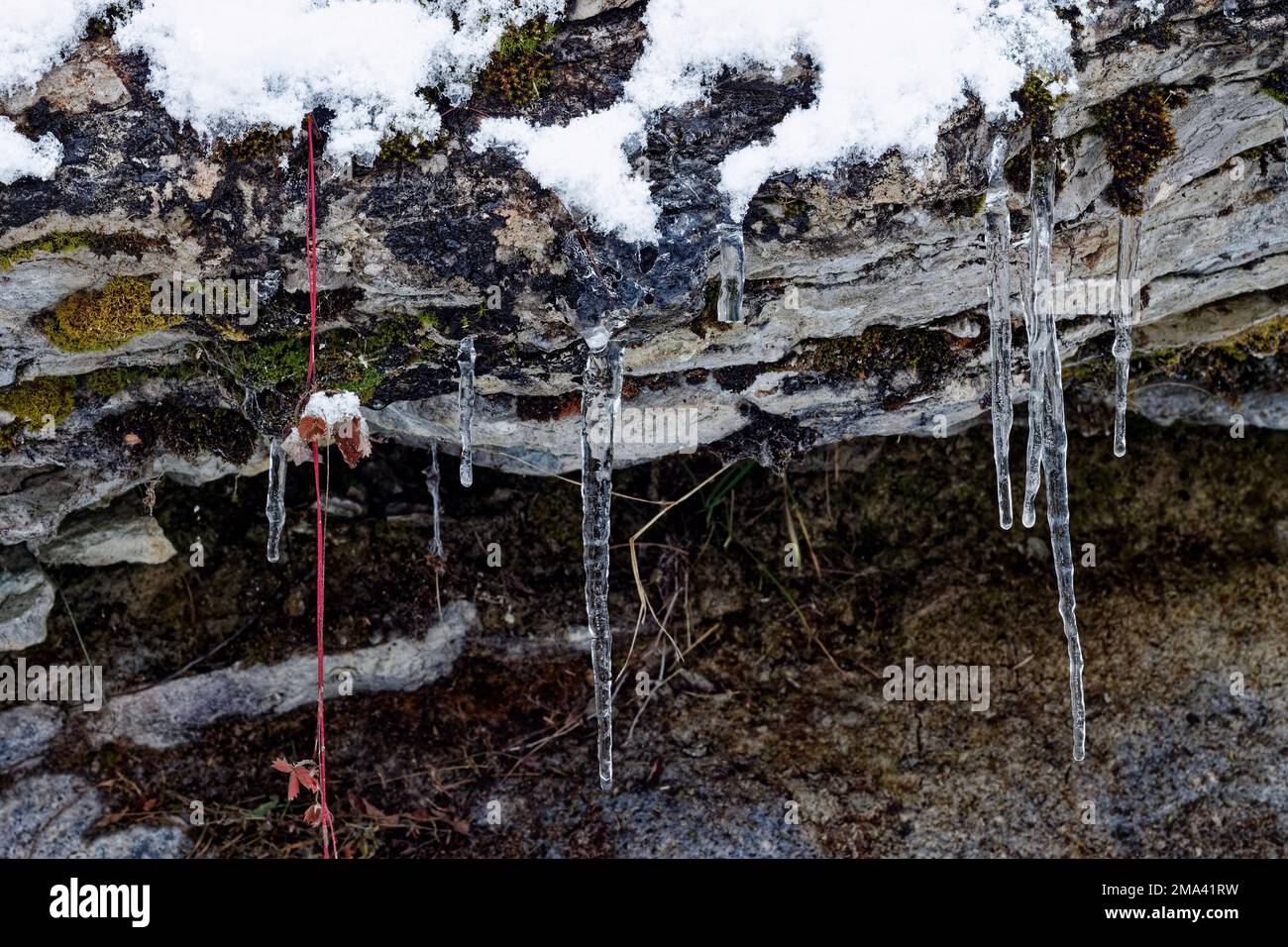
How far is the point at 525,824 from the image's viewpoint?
4.83 m

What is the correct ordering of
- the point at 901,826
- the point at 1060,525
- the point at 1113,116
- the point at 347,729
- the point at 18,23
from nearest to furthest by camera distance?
the point at 18,23 → the point at 1113,116 → the point at 1060,525 → the point at 901,826 → the point at 347,729

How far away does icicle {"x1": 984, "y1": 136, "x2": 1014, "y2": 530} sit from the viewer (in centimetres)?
301

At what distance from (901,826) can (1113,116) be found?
3276 millimetres

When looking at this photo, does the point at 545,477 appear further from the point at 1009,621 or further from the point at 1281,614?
the point at 1281,614

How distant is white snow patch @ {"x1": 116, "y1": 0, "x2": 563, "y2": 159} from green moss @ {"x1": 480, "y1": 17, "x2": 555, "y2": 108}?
3cm

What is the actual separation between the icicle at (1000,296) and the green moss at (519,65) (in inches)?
55.4

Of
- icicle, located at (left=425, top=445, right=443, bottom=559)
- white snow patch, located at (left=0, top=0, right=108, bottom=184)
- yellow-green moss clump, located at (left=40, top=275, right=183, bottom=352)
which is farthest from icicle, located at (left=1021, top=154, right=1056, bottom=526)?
white snow patch, located at (left=0, top=0, right=108, bottom=184)

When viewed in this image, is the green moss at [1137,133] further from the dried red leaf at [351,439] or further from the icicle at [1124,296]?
the dried red leaf at [351,439]

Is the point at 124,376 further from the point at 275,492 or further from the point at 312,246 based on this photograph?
the point at 312,246

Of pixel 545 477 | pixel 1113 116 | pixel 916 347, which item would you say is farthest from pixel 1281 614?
pixel 545 477

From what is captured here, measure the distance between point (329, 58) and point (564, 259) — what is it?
0.91 meters

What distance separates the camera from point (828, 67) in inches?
112

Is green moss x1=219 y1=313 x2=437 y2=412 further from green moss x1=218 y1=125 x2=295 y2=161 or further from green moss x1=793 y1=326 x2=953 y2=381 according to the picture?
green moss x1=793 y1=326 x2=953 y2=381

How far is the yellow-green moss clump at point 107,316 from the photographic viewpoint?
3062 mm
